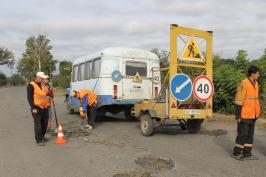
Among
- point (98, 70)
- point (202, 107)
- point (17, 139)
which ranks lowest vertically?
point (17, 139)

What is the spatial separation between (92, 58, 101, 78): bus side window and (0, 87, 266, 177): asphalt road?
264 centimetres

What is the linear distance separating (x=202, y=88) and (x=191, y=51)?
1.02 meters

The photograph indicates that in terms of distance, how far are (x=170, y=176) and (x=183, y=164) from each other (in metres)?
0.93

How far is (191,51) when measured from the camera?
1035 cm

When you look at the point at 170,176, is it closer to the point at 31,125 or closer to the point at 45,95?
the point at 45,95

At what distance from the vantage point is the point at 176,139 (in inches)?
406

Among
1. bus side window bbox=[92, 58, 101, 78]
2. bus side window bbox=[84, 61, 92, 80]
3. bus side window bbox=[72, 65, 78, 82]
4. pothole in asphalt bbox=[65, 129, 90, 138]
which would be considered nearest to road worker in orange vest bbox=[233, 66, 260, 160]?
pothole in asphalt bbox=[65, 129, 90, 138]

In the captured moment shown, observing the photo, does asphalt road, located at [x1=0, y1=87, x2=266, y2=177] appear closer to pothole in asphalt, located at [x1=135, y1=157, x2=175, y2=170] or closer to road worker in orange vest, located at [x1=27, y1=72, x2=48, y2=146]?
pothole in asphalt, located at [x1=135, y1=157, x2=175, y2=170]

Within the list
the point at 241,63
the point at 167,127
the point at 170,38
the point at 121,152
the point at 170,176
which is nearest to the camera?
the point at 170,176

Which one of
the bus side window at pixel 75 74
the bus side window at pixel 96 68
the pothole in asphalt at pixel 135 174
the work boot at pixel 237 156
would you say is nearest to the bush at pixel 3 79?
the bus side window at pixel 75 74

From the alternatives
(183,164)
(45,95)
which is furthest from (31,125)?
(183,164)

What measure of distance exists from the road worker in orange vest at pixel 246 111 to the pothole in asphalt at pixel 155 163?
1.39 m

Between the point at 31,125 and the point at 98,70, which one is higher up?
the point at 98,70

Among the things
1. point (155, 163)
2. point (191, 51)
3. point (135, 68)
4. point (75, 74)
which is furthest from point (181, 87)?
point (75, 74)
